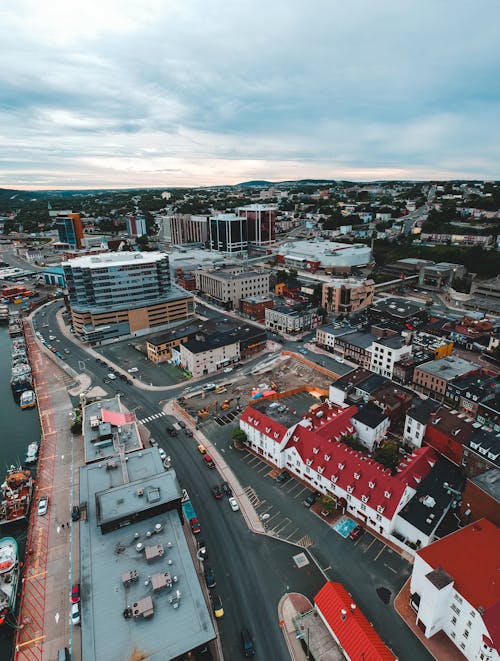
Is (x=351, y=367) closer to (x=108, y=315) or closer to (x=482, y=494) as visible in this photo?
(x=482, y=494)

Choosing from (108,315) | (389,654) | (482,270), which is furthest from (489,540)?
(482,270)

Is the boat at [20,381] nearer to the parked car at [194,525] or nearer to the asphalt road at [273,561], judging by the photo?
the asphalt road at [273,561]

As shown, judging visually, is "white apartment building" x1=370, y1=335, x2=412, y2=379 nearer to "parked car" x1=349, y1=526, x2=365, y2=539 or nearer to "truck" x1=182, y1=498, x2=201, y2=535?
"parked car" x1=349, y1=526, x2=365, y2=539

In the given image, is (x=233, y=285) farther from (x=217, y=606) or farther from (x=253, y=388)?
(x=217, y=606)

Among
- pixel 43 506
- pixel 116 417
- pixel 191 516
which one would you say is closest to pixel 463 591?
pixel 191 516

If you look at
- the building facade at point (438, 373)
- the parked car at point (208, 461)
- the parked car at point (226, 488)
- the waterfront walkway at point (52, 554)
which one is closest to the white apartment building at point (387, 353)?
the building facade at point (438, 373)

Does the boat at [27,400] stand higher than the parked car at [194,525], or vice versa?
the parked car at [194,525]
